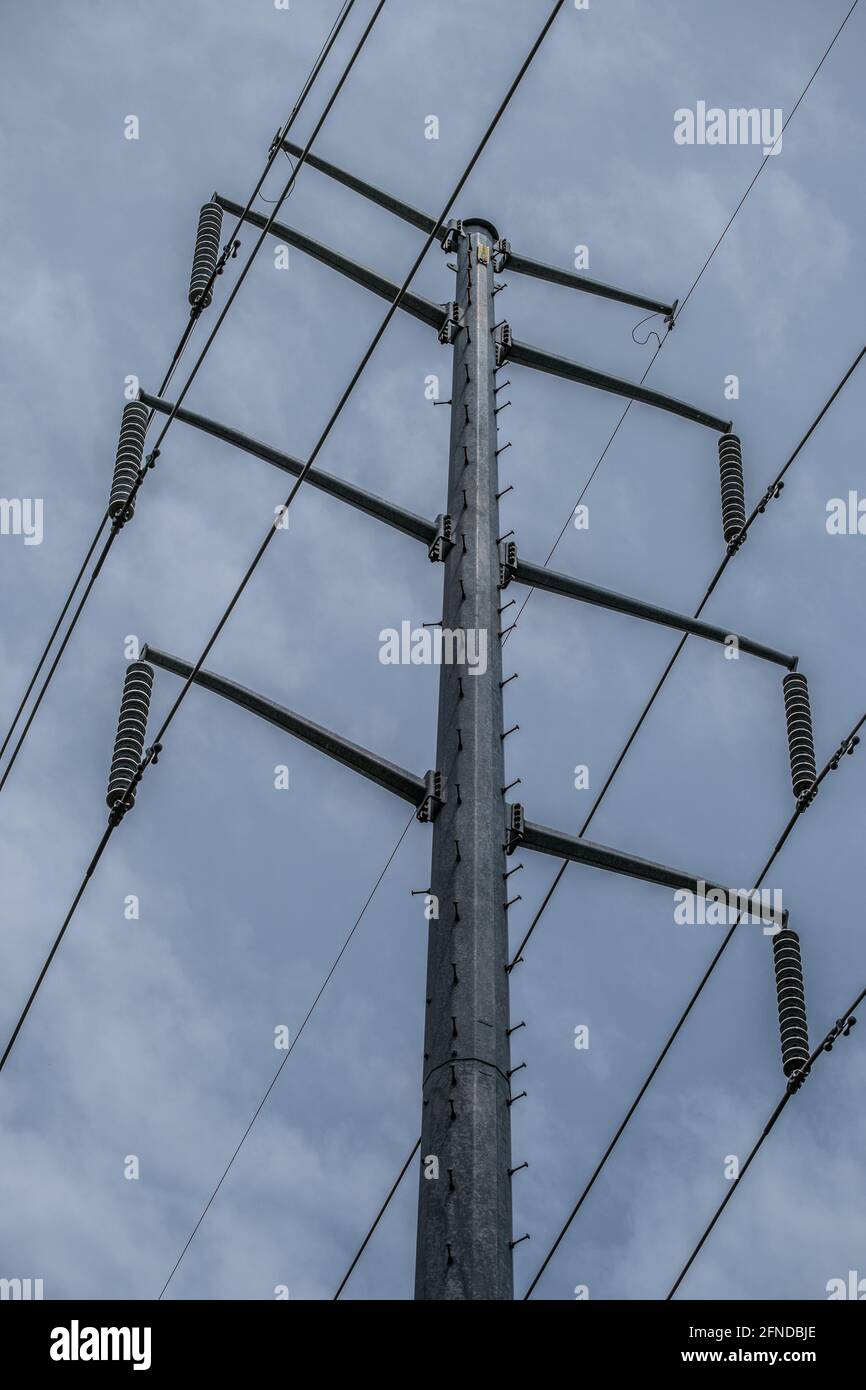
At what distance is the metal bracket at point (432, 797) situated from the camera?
1459cm

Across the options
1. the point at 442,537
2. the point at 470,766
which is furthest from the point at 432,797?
the point at 442,537

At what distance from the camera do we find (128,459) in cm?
2011

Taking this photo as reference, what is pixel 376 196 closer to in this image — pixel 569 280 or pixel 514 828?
pixel 569 280

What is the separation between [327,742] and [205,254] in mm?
9960

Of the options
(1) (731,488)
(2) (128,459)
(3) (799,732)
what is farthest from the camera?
(1) (731,488)

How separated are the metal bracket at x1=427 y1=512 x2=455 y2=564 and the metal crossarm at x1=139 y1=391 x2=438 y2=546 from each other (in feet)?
0.66

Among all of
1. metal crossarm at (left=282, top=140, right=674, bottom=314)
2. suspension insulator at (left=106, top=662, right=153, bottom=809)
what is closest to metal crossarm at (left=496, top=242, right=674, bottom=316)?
metal crossarm at (left=282, top=140, right=674, bottom=314)

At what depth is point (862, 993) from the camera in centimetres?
1867

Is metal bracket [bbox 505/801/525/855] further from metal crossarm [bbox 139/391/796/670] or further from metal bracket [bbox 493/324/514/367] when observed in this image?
metal bracket [bbox 493/324/514/367]

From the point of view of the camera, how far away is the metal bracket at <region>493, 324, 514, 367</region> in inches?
815

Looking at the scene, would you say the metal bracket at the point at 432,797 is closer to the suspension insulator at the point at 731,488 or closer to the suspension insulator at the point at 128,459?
the suspension insulator at the point at 128,459

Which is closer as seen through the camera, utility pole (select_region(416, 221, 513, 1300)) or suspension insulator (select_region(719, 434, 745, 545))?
utility pole (select_region(416, 221, 513, 1300))
